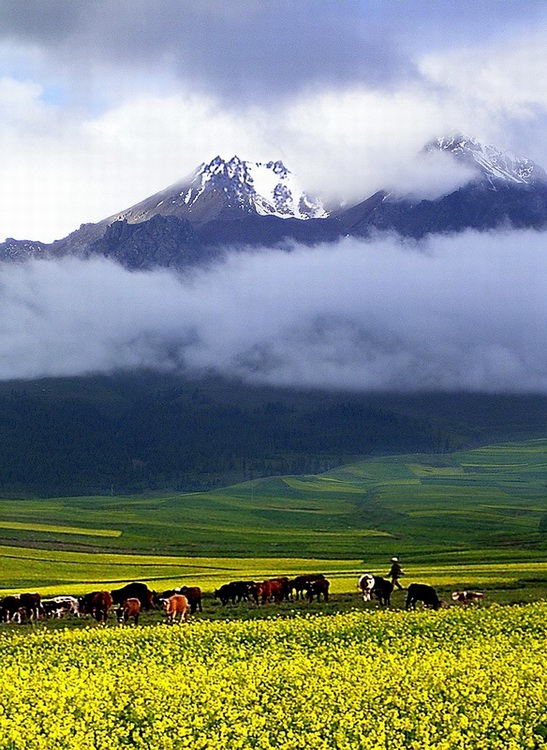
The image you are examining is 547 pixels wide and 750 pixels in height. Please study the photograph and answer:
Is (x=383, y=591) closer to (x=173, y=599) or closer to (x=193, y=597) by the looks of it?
(x=193, y=597)

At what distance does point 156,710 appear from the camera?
26125 mm

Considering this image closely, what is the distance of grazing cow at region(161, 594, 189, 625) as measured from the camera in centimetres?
5050

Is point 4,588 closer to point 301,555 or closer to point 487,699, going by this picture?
point 301,555

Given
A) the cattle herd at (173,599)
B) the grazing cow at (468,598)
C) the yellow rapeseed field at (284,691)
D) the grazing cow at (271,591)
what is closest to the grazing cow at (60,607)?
the cattle herd at (173,599)

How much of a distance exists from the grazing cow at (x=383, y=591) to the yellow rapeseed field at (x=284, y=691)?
12.4 metres

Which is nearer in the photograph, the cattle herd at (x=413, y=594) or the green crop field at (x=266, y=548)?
the cattle herd at (x=413, y=594)

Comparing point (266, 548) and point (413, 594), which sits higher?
point (413, 594)

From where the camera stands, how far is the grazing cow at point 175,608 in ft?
166

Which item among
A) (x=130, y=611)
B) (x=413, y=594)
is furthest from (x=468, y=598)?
(x=130, y=611)

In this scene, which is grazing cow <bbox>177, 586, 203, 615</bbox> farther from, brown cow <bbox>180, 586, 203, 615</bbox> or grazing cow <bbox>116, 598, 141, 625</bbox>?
grazing cow <bbox>116, 598, 141, 625</bbox>

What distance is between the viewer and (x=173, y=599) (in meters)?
50.9

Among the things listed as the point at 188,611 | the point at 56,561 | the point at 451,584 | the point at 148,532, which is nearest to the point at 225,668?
the point at 188,611

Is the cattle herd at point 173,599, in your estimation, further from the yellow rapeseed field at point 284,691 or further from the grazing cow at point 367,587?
the yellow rapeseed field at point 284,691

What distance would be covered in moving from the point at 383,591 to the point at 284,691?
27977 millimetres
